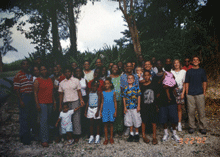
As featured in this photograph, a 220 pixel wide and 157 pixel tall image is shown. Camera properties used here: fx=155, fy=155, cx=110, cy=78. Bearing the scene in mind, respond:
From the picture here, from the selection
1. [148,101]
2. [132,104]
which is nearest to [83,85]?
[132,104]

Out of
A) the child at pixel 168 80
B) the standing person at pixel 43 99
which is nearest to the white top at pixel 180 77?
the child at pixel 168 80

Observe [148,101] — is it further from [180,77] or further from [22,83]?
[22,83]

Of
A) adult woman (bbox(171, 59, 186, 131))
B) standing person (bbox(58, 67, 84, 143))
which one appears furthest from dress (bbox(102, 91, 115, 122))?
adult woman (bbox(171, 59, 186, 131))

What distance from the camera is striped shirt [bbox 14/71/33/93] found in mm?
3809

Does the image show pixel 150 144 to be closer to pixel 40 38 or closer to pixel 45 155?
pixel 45 155

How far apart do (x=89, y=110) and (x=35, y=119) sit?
1529 millimetres

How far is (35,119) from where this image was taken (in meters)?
4.16

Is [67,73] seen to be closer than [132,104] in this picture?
No

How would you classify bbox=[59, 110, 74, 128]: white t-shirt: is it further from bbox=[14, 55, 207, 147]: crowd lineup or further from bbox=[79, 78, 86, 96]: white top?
bbox=[79, 78, 86, 96]: white top

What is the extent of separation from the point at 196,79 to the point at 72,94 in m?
3.20

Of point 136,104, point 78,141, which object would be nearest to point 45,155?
point 78,141

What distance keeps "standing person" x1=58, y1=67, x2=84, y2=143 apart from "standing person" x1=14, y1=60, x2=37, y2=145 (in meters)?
0.77

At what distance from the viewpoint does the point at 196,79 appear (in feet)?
Result: 13.2

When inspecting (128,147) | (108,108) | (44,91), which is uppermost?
(44,91)
